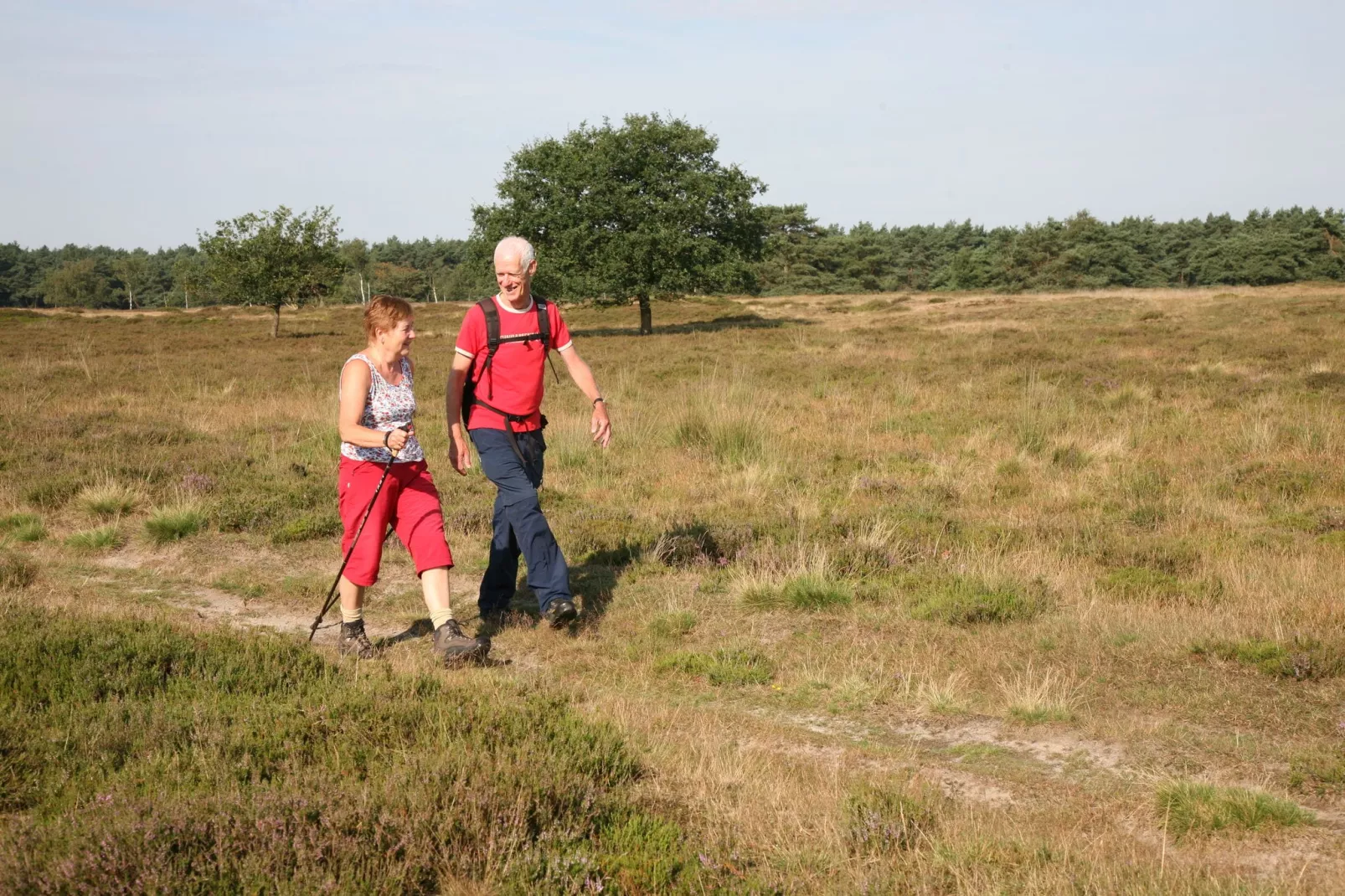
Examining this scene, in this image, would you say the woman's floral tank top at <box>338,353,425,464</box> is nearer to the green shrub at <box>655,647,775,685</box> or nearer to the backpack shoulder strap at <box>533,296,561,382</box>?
the backpack shoulder strap at <box>533,296,561,382</box>

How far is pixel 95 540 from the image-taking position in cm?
860

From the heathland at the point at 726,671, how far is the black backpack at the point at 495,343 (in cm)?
127

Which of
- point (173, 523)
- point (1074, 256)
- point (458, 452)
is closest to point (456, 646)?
→ point (458, 452)

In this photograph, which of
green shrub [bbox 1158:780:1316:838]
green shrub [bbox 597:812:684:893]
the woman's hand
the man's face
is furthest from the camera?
the man's face

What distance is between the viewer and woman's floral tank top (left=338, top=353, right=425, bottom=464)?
5.55 metres

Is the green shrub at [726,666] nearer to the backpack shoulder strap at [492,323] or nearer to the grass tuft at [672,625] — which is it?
the grass tuft at [672,625]

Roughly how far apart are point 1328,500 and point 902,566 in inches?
170

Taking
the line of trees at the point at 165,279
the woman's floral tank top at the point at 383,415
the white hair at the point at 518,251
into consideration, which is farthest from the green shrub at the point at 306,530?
the line of trees at the point at 165,279

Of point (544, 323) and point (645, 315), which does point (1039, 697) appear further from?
point (645, 315)

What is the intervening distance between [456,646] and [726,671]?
139 cm

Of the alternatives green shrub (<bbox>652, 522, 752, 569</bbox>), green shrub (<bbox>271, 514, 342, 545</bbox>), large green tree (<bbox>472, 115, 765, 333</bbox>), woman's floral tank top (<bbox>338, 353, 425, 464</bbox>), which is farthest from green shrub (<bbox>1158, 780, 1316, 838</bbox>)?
large green tree (<bbox>472, 115, 765, 333</bbox>)

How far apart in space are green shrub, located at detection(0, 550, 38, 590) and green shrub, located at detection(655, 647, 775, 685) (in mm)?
4524

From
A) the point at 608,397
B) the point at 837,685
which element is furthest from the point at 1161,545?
the point at 608,397

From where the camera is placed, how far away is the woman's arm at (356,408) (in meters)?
5.35
